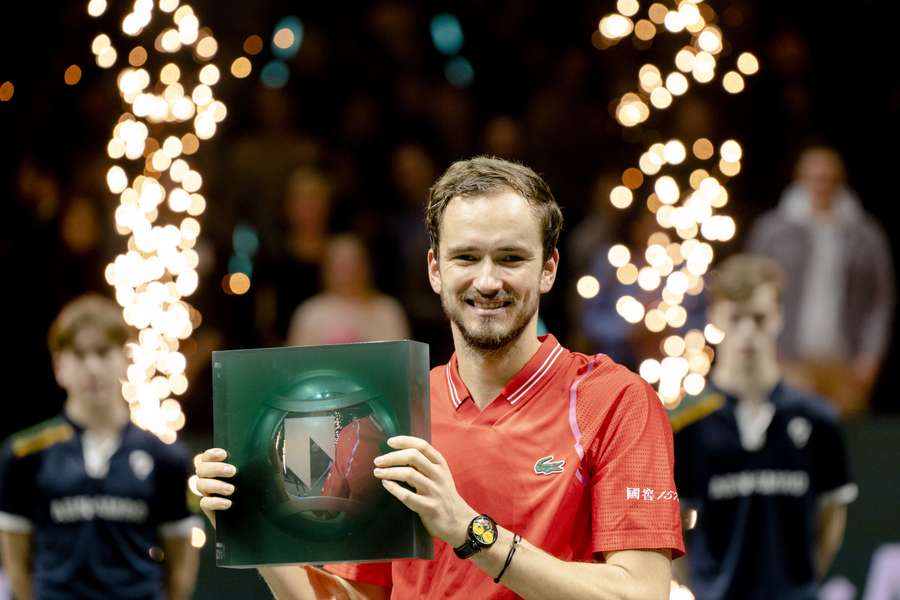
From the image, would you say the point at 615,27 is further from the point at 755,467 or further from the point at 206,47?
the point at 755,467

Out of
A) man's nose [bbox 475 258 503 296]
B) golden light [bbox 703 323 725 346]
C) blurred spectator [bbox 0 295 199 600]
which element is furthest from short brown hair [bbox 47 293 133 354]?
man's nose [bbox 475 258 503 296]

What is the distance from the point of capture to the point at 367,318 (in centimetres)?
767

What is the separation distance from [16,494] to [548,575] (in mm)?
3759

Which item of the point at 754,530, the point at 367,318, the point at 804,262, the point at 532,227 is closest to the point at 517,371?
the point at 532,227

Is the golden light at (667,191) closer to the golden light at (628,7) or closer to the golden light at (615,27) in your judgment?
the golden light at (628,7)

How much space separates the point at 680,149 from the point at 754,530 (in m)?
2.65

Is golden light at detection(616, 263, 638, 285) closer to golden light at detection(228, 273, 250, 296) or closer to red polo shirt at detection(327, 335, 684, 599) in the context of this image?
golden light at detection(228, 273, 250, 296)

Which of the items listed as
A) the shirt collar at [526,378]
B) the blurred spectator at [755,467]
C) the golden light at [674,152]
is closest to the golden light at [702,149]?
the golden light at [674,152]

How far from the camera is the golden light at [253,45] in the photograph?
908 cm

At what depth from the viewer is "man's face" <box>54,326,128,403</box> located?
19.5 ft

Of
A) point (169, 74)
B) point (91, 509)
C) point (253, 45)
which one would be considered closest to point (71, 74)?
point (169, 74)

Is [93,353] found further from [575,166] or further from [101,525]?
[575,166]

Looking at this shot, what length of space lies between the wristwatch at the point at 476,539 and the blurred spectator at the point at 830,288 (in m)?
5.32

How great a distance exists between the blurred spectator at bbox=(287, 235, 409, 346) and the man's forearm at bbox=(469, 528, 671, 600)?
15.6 feet
